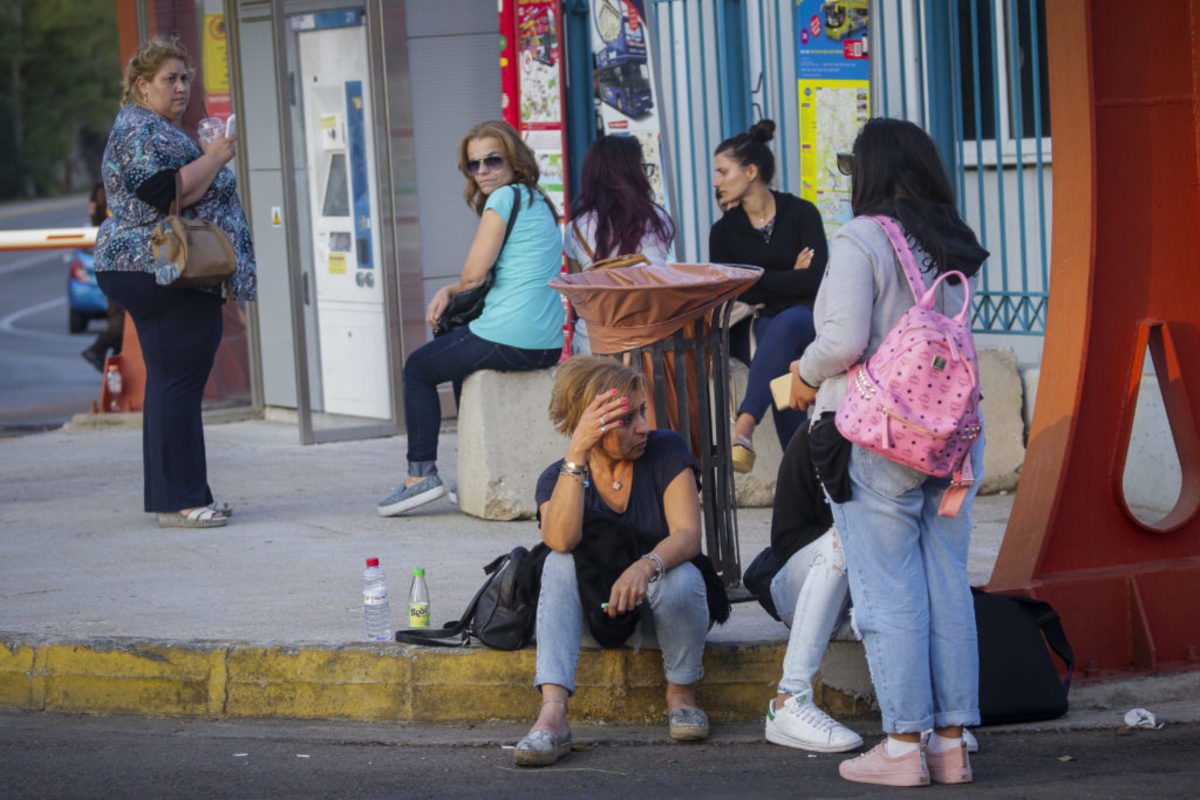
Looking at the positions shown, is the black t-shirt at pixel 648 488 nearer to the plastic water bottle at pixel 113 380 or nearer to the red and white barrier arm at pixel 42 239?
the plastic water bottle at pixel 113 380

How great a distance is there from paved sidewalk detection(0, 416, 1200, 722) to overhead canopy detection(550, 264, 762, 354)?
40.2 inches

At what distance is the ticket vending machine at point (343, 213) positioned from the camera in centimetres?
962

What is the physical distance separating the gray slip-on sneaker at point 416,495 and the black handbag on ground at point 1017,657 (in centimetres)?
303

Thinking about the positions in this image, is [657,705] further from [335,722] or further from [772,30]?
[772,30]

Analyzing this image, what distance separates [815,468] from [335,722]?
1.75 meters

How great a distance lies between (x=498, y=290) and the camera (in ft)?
23.9

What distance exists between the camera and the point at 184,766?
192 inches

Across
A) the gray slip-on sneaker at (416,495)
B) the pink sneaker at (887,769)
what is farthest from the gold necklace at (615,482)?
the gray slip-on sneaker at (416,495)

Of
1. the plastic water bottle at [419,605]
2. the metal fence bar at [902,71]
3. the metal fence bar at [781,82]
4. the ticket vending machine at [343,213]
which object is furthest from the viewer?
the ticket vending machine at [343,213]

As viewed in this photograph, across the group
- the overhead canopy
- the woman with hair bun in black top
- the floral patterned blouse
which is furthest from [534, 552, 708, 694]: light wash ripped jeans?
the floral patterned blouse

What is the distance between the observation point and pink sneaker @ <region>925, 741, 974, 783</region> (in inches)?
177

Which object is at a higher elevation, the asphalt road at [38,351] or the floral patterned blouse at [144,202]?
the floral patterned blouse at [144,202]

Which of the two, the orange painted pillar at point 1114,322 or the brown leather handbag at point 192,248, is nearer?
the orange painted pillar at point 1114,322

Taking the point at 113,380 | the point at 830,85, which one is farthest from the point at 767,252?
the point at 113,380
